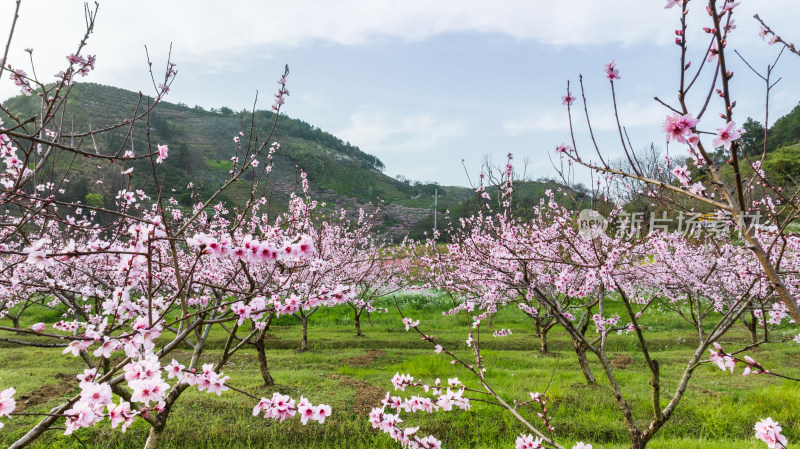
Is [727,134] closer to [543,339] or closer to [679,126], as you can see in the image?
[679,126]

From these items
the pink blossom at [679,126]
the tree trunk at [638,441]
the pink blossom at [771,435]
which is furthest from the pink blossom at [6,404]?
the pink blossom at [771,435]

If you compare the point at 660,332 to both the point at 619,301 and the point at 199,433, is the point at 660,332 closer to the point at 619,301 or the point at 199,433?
the point at 619,301

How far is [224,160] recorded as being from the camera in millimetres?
60531

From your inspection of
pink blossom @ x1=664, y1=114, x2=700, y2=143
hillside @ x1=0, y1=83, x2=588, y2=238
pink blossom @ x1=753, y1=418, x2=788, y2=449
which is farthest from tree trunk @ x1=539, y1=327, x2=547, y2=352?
hillside @ x1=0, y1=83, x2=588, y2=238

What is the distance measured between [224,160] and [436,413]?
201ft

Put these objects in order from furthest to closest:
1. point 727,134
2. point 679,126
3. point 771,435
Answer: point 771,435 → point 679,126 → point 727,134

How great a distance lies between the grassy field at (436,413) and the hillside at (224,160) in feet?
88.0

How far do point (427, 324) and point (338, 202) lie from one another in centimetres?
4277

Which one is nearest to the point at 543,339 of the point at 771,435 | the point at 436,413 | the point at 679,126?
the point at 436,413

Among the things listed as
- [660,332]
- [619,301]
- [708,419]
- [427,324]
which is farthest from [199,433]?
[619,301]

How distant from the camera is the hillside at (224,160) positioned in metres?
42.4

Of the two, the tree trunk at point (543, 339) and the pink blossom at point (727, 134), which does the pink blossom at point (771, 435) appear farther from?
the tree trunk at point (543, 339)

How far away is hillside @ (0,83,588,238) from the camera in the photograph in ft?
139

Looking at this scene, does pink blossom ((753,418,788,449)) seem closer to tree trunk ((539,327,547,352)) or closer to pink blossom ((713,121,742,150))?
pink blossom ((713,121,742,150))
